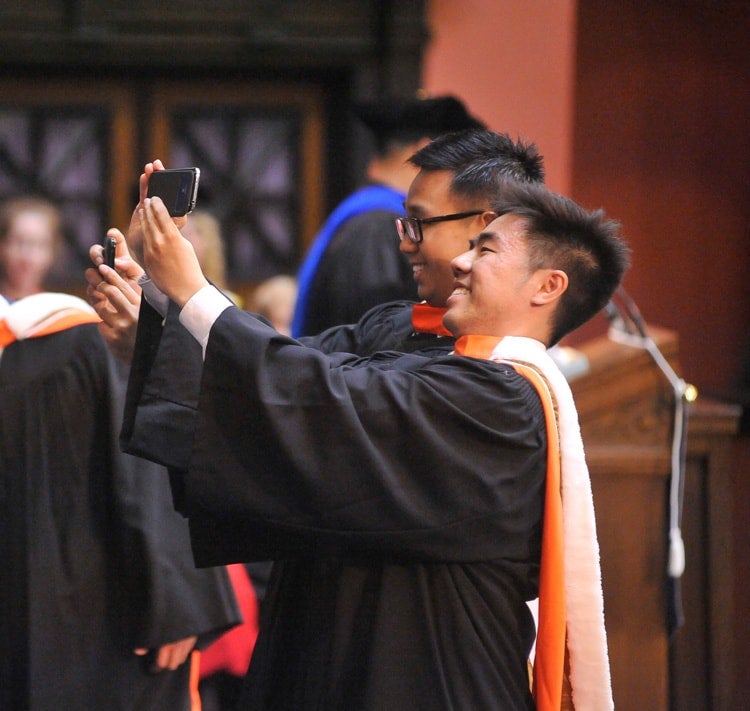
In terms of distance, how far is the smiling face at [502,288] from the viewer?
2.18 metres

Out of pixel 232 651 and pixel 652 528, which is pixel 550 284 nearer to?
pixel 232 651

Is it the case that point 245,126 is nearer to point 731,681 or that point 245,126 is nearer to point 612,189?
point 612,189

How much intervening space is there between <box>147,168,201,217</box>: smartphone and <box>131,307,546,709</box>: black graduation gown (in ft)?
0.63

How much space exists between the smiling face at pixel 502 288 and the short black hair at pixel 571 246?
0.02 meters

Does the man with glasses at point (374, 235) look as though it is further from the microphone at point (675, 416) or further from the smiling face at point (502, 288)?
the smiling face at point (502, 288)

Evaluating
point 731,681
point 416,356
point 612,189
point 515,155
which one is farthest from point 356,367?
point 612,189

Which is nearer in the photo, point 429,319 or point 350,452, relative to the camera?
point 350,452

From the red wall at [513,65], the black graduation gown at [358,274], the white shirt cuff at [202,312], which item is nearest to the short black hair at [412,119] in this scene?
the black graduation gown at [358,274]

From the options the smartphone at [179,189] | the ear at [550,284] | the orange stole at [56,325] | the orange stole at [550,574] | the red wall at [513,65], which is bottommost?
the orange stole at [550,574]

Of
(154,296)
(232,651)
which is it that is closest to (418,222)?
(154,296)

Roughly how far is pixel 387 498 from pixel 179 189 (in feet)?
1.94

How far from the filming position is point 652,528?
388cm

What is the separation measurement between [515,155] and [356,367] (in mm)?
617

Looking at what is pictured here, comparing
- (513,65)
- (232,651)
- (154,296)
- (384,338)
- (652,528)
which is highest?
(513,65)
